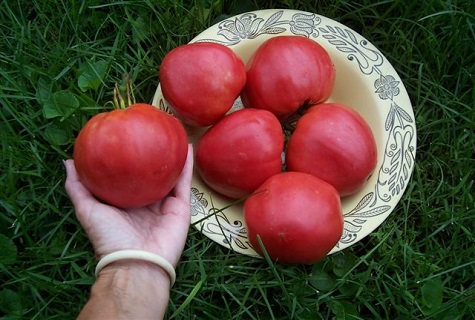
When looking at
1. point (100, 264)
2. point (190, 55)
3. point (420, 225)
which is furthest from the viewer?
point (420, 225)

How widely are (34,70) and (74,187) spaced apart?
0.39m

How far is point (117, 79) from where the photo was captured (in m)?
1.48

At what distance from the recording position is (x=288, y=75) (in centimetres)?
128

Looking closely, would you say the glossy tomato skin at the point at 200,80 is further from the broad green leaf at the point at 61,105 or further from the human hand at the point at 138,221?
the broad green leaf at the point at 61,105

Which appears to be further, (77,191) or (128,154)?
(77,191)

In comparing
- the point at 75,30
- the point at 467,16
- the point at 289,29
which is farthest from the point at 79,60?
the point at 467,16

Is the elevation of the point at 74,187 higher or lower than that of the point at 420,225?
higher

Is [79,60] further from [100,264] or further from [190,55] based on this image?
[100,264]

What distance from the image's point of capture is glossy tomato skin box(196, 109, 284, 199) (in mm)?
1244

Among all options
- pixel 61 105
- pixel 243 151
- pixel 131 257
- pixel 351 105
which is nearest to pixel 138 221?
pixel 131 257

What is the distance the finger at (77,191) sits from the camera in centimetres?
117

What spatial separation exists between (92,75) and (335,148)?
0.60m

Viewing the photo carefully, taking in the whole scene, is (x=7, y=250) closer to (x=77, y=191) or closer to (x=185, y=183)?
(x=77, y=191)

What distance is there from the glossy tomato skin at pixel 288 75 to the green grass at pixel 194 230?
29 cm
